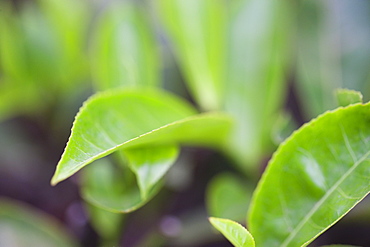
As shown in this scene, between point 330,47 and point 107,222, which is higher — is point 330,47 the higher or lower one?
the higher one

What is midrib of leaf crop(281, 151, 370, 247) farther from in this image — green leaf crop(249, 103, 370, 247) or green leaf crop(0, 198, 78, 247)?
green leaf crop(0, 198, 78, 247)

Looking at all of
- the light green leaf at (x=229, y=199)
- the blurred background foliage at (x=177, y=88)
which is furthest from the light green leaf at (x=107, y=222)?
the light green leaf at (x=229, y=199)

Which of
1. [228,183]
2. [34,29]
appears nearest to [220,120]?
[228,183]

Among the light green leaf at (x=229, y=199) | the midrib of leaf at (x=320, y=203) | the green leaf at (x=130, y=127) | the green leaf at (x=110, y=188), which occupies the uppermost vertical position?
the green leaf at (x=130, y=127)

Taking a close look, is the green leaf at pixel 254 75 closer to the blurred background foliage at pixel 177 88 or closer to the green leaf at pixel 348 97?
the blurred background foliage at pixel 177 88

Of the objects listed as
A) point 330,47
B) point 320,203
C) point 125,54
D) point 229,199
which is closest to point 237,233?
point 320,203

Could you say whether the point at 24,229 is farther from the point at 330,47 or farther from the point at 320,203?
the point at 330,47
